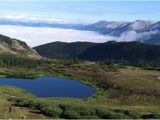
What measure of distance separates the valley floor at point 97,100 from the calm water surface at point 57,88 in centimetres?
378

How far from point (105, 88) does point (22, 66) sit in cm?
8864

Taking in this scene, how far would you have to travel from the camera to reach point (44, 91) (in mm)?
103688

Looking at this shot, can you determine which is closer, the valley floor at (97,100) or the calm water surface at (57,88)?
the valley floor at (97,100)

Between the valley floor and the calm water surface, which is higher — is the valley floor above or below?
above

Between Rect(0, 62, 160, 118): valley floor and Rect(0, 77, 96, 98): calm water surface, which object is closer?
Rect(0, 62, 160, 118): valley floor

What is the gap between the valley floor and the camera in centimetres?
4116

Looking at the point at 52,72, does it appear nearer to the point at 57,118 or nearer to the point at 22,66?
the point at 22,66

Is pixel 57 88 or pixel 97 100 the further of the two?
pixel 57 88

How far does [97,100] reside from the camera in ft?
254

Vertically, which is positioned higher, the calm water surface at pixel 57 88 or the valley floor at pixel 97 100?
the valley floor at pixel 97 100

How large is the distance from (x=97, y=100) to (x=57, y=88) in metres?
35.8

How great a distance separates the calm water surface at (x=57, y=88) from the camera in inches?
3925

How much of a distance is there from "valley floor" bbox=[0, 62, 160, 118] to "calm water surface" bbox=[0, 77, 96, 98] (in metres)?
3.78

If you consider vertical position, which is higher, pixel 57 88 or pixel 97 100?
pixel 97 100
